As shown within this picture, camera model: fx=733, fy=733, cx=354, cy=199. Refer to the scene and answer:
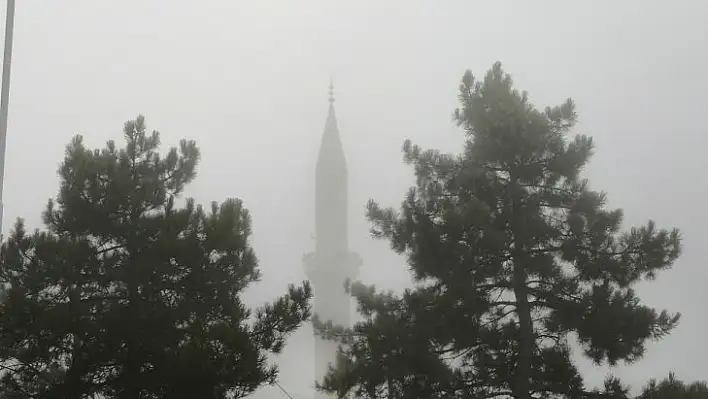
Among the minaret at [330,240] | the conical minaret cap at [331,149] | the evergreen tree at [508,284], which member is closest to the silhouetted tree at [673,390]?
the evergreen tree at [508,284]

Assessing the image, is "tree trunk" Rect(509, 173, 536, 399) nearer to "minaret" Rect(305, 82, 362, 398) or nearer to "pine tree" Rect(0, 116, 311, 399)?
"pine tree" Rect(0, 116, 311, 399)

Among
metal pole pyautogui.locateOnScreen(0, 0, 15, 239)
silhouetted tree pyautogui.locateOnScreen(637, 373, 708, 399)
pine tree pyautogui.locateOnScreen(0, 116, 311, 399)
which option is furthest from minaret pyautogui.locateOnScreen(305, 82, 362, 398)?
metal pole pyautogui.locateOnScreen(0, 0, 15, 239)

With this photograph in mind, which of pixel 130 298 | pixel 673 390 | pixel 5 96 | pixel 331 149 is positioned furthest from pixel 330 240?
pixel 5 96

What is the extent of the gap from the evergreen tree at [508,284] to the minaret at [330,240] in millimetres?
23375

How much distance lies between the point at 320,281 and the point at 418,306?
2879 centimetres

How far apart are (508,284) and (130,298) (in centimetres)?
580

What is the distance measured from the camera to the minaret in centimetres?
3909

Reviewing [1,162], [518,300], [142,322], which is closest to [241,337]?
[142,322]

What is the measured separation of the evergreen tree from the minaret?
23.4 meters

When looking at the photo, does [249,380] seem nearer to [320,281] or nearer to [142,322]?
[142,322]

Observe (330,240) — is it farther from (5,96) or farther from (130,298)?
(5,96)

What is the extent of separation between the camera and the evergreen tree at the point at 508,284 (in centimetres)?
1108

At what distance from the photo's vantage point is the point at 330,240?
42.2 m

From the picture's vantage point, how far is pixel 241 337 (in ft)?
32.6
